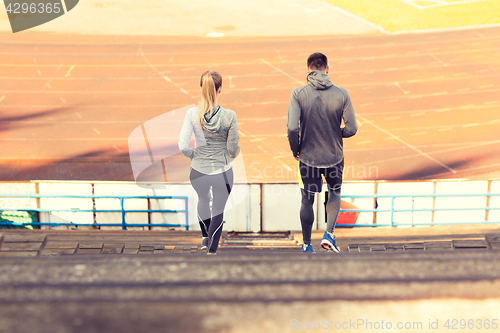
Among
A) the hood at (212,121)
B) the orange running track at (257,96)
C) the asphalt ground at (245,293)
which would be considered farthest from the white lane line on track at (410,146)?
the asphalt ground at (245,293)

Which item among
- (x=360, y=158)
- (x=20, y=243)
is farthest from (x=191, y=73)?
(x=20, y=243)

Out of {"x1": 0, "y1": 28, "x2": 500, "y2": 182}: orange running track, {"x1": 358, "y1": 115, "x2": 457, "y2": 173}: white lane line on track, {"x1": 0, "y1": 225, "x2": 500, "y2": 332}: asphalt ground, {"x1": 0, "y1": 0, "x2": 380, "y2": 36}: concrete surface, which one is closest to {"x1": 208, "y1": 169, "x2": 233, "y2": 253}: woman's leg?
{"x1": 0, "y1": 225, "x2": 500, "y2": 332}: asphalt ground

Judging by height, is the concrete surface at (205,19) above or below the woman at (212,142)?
above

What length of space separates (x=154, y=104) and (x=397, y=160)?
9609 mm

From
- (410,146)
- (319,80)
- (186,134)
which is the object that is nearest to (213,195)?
(186,134)

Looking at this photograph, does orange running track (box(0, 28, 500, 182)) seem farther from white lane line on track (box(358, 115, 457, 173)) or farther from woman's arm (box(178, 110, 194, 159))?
woman's arm (box(178, 110, 194, 159))

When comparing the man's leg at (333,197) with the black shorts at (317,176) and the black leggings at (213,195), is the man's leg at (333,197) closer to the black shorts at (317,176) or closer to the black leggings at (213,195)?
the black shorts at (317,176)

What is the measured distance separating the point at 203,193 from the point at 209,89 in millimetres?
1066

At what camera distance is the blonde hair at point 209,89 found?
15.2 ft

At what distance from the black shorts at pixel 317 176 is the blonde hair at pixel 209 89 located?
1118 millimetres

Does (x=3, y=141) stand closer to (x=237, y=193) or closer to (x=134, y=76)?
(x=134, y=76)

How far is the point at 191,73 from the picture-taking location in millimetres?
23062

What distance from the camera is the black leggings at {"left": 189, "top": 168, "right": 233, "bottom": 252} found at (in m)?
4.95

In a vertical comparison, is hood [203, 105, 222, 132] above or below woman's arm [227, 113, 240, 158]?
above
